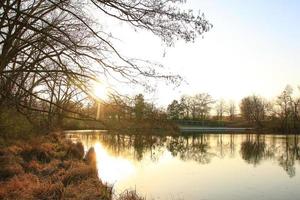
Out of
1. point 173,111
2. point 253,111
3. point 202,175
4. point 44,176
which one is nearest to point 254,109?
point 253,111

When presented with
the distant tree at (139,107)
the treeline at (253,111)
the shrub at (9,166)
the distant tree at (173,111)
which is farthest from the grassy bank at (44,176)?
the treeline at (253,111)

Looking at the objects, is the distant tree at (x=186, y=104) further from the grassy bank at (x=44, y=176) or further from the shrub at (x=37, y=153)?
the shrub at (x=37, y=153)

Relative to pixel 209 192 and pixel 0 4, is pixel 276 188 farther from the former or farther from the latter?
pixel 0 4

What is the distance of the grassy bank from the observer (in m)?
9.53

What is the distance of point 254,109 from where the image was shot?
85.5 m

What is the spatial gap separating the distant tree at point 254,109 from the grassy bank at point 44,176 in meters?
67.0

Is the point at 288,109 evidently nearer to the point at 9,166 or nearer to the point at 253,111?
the point at 253,111

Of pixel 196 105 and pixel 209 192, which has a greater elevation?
pixel 196 105

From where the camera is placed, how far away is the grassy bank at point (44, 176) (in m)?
9.53

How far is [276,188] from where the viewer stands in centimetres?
1490

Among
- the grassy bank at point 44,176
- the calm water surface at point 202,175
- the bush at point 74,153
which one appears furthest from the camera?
the bush at point 74,153

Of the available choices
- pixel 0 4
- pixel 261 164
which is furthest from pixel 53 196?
pixel 261 164

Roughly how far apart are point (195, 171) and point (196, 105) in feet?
237

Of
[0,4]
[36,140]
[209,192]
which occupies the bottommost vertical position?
[209,192]
